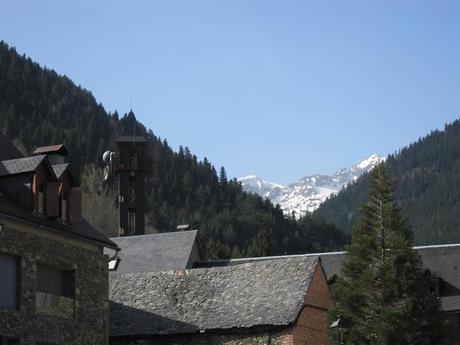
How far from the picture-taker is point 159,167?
599 ft

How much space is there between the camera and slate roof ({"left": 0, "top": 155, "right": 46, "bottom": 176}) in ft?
114

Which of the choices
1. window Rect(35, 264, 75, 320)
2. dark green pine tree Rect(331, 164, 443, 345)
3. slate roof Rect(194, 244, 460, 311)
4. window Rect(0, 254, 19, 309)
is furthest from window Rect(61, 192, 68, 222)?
slate roof Rect(194, 244, 460, 311)

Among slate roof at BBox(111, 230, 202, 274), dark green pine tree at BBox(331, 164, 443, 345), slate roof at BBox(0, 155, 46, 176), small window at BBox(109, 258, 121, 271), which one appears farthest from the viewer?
slate roof at BBox(111, 230, 202, 274)

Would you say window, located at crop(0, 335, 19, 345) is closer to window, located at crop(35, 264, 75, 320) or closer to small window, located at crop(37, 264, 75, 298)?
window, located at crop(35, 264, 75, 320)

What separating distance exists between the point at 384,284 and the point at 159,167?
463 ft

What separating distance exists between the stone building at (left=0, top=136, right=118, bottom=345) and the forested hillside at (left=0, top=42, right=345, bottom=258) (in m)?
115

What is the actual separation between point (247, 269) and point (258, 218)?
13132 centimetres

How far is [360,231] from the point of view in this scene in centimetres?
4462

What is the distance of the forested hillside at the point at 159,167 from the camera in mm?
162375

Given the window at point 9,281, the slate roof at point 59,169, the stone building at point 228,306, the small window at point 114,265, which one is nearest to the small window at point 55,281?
the window at point 9,281

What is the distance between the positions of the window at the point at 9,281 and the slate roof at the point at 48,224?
1291 mm

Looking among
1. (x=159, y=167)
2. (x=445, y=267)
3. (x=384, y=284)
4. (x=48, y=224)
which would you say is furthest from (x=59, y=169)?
(x=159, y=167)

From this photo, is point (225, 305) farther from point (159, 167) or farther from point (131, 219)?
point (159, 167)

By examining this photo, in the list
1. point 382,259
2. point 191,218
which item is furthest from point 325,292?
point 191,218
